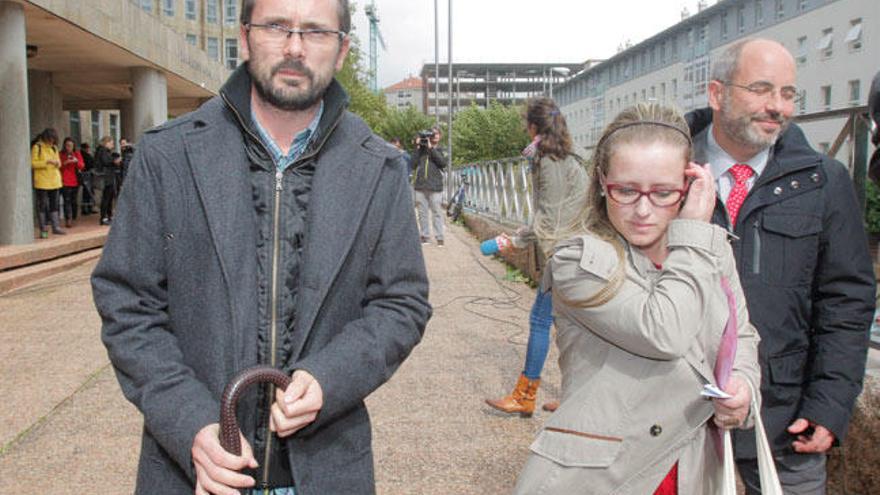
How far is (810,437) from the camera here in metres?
2.30

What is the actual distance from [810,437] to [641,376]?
74cm

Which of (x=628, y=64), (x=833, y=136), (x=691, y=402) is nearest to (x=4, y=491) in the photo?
(x=691, y=402)

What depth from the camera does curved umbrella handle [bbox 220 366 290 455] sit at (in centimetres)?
152

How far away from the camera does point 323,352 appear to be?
5.42 feet

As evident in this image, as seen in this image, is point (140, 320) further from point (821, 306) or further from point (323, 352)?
point (821, 306)

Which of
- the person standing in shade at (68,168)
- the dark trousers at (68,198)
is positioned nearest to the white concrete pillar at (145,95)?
the dark trousers at (68,198)

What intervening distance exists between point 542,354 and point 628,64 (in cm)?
7446

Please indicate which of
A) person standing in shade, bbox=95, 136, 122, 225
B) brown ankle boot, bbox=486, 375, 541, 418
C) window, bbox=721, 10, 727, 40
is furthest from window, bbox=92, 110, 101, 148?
window, bbox=721, 10, 727, 40

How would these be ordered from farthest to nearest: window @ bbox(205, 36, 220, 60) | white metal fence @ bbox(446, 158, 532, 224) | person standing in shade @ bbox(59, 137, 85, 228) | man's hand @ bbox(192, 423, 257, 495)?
window @ bbox(205, 36, 220, 60)
person standing in shade @ bbox(59, 137, 85, 228)
white metal fence @ bbox(446, 158, 532, 224)
man's hand @ bbox(192, 423, 257, 495)

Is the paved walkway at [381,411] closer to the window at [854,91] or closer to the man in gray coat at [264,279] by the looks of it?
the man in gray coat at [264,279]

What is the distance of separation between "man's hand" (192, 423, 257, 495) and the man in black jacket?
1.45m

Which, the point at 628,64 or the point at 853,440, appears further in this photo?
the point at 628,64

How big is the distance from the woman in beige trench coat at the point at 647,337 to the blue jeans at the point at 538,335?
8.29ft

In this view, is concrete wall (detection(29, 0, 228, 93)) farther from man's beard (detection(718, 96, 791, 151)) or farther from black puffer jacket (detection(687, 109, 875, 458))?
black puffer jacket (detection(687, 109, 875, 458))
